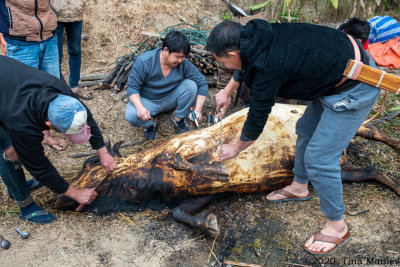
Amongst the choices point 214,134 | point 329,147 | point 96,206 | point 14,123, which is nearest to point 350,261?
point 329,147

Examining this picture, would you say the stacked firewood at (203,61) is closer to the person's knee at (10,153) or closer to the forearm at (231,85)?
the forearm at (231,85)

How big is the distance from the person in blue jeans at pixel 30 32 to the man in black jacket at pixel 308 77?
2.40 meters

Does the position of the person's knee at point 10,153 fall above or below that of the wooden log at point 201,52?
below

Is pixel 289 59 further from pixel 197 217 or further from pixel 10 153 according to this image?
pixel 10 153

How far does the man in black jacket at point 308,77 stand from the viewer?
1.82 m

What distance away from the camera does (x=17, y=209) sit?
287cm

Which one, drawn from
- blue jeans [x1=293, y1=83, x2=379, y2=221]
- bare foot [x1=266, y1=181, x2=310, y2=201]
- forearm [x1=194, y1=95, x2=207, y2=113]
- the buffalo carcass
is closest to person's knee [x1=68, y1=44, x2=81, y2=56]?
forearm [x1=194, y1=95, x2=207, y2=113]

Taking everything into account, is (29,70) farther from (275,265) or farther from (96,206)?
(275,265)

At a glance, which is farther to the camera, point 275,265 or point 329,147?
point 275,265

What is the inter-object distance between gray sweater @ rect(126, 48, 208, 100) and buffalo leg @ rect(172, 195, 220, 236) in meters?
1.60

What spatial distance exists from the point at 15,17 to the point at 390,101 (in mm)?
5263

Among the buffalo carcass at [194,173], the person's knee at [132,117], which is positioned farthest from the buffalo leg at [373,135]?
the person's knee at [132,117]

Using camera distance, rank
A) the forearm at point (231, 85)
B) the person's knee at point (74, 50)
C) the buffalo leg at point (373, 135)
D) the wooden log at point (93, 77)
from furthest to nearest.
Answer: the wooden log at point (93, 77)
the person's knee at point (74, 50)
the buffalo leg at point (373, 135)
the forearm at point (231, 85)

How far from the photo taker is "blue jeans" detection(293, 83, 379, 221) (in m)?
2.01
